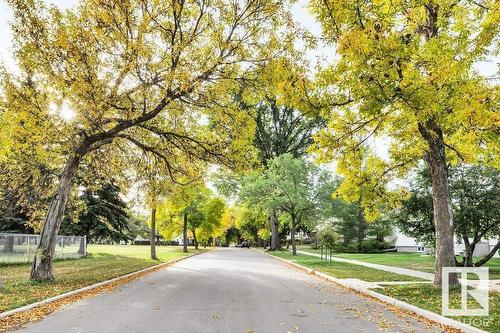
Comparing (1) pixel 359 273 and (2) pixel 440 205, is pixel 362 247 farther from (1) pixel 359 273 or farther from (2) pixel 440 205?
(2) pixel 440 205

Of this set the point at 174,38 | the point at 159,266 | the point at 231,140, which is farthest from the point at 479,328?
the point at 159,266

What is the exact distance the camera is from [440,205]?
1289cm

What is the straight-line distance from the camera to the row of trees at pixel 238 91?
9.70 metres

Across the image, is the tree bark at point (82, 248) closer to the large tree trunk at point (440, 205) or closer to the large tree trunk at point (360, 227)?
the large tree trunk at point (440, 205)

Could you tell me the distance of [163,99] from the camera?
14.2m

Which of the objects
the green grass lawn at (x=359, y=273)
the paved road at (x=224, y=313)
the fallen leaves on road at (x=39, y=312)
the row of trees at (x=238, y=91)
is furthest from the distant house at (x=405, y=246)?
the fallen leaves on road at (x=39, y=312)

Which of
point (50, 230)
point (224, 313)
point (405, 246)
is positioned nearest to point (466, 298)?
point (224, 313)

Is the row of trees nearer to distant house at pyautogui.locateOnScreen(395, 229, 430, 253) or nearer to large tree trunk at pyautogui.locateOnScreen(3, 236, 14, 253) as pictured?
large tree trunk at pyautogui.locateOnScreen(3, 236, 14, 253)

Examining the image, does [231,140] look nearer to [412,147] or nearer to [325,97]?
[325,97]

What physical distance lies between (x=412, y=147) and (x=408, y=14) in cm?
571

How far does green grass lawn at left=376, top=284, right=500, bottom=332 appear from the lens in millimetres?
8078

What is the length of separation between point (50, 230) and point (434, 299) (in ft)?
40.2

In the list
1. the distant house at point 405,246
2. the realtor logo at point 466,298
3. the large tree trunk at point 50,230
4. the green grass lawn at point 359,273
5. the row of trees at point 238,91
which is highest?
the row of trees at point 238,91

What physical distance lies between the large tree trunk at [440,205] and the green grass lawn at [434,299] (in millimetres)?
785
